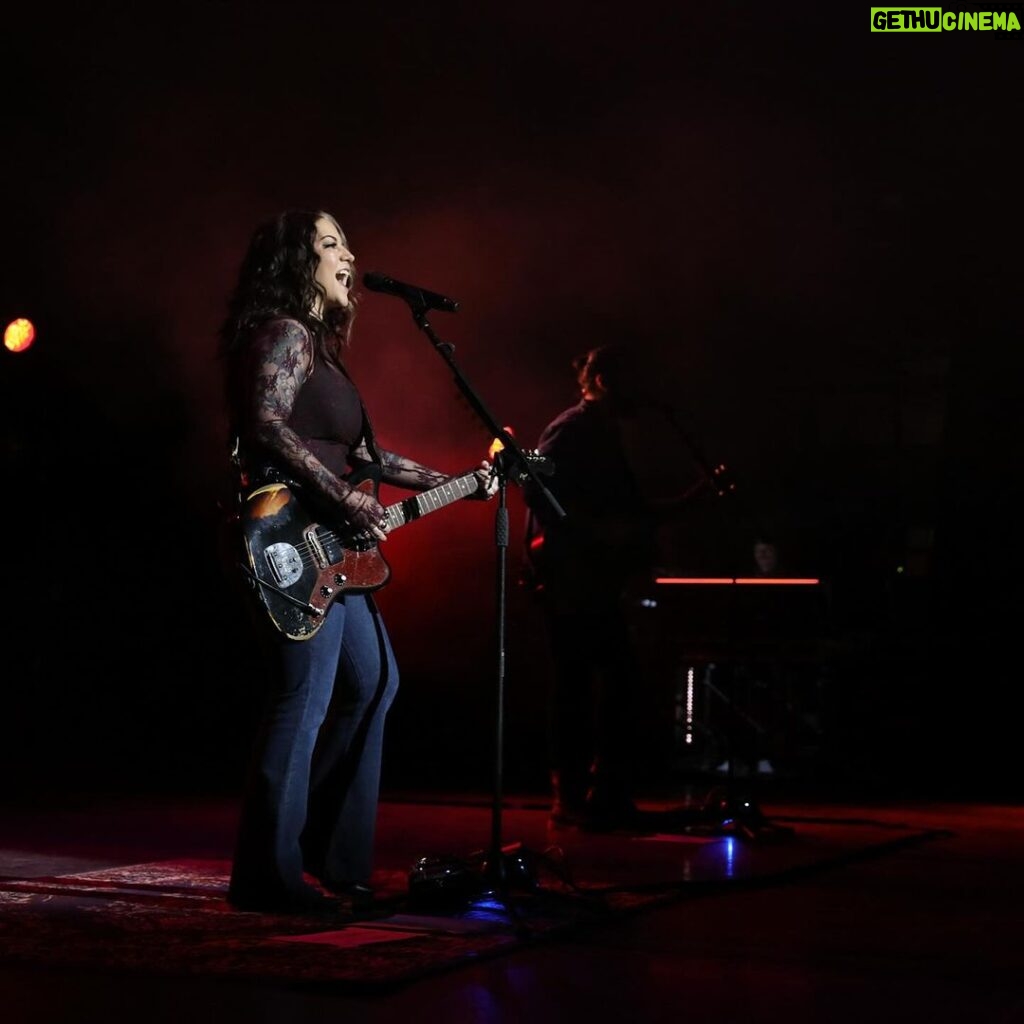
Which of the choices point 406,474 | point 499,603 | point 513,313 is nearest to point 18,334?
point 513,313

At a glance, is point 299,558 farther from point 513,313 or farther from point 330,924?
point 513,313

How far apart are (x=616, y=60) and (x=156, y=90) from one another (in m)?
2.06

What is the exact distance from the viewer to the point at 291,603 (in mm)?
2928

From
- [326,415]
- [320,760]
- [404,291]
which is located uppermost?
[404,291]

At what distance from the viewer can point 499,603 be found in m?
3.06

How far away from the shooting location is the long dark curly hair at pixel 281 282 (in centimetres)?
315

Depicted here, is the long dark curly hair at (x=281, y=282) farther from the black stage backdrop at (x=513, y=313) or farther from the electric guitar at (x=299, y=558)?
the black stage backdrop at (x=513, y=313)

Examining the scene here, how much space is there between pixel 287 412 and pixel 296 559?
31 cm

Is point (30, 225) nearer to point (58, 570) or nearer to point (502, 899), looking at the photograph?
point (58, 570)

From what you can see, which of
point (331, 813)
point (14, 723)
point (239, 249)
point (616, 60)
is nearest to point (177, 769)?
point (14, 723)

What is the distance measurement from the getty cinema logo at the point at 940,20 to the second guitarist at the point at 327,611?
12.3ft

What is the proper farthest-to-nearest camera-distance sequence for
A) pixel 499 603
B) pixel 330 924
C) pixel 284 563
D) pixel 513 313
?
pixel 513 313 < pixel 499 603 < pixel 284 563 < pixel 330 924

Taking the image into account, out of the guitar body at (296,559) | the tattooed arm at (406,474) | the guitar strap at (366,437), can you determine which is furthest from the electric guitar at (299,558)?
the tattooed arm at (406,474)

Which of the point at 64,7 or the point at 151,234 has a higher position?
the point at 64,7
